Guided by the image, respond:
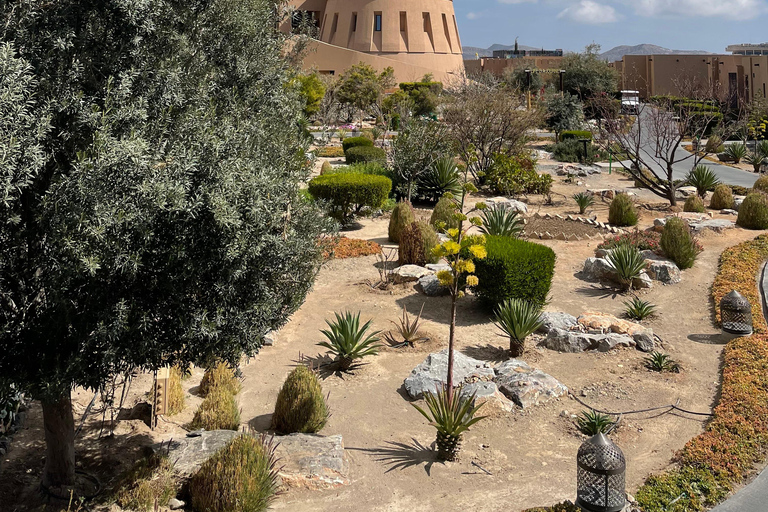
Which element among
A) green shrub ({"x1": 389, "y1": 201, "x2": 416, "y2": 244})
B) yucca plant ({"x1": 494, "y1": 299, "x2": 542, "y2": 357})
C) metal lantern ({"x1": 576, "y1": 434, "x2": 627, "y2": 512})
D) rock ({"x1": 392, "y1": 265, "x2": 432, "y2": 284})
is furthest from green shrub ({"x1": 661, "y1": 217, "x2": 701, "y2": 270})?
metal lantern ({"x1": 576, "y1": 434, "x2": 627, "y2": 512})

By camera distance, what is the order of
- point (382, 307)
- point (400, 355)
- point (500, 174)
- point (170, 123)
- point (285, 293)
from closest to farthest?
point (170, 123) < point (285, 293) < point (400, 355) < point (382, 307) < point (500, 174)

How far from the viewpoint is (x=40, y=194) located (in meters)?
4.53

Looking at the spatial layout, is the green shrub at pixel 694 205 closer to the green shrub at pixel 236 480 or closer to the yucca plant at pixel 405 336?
the yucca plant at pixel 405 336

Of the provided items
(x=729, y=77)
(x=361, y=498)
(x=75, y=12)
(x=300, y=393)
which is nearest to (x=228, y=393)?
(x=300, y=393)

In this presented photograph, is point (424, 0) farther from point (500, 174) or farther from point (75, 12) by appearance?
point (75, 12)

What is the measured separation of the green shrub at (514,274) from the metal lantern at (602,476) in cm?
469

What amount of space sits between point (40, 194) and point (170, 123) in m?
0.96

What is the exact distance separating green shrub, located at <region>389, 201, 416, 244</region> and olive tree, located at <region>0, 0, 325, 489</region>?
9.57 m

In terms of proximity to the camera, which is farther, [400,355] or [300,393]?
[400,355]

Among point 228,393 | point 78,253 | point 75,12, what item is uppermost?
point 75,12

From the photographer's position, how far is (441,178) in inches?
725

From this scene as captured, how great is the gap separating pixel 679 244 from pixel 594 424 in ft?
23.8

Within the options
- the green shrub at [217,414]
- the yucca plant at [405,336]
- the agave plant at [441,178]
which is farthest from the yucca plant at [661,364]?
the agave plant at [441,178]

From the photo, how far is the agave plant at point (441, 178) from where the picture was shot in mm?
18375
